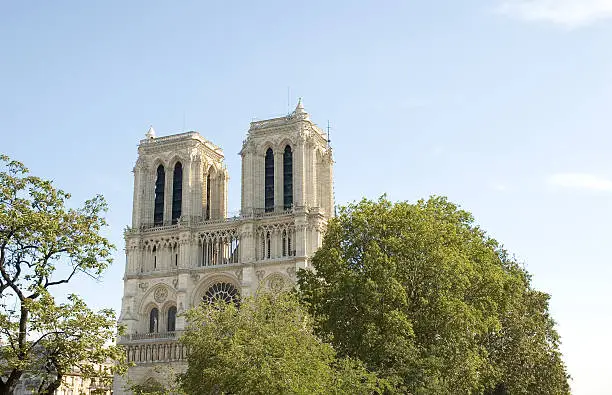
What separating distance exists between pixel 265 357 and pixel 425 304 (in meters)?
7.71

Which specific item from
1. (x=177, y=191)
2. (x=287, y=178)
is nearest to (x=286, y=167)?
(x=287, y=178)

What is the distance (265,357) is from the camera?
25859mm

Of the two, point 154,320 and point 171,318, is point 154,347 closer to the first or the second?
point 171,318

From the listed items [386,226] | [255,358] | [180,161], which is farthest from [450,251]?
[180,161]

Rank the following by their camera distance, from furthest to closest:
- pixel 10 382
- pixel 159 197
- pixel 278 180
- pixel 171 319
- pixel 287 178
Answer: pixel 159 197 < pixel 171 319 < pixel 287 178 < pixel 278 180 < pixel 10 382

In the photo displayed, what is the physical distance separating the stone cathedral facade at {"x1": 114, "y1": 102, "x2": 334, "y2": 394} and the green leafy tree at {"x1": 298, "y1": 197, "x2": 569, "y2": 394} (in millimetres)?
21026

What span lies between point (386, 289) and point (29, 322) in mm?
15552

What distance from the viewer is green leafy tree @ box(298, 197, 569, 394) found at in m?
29.9

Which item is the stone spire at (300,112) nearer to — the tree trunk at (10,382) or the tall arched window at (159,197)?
the tall arched window at (159,197)

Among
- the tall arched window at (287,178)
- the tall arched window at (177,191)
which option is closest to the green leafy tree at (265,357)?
the tall arched window at (287,178)

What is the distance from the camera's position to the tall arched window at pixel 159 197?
63.2 meters

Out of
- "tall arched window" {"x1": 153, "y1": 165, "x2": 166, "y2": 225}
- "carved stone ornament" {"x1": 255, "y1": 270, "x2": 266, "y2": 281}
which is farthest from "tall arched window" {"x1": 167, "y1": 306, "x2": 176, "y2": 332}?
"carved stone ornament" {"x1": 255, "y1": 270, "x2": 266, "y2": 281}

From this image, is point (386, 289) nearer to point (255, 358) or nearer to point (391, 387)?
point (391, 387)

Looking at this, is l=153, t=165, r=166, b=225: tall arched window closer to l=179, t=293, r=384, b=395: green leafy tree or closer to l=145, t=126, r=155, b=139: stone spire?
l=145, t=126, r=155, b=139: stone spire
